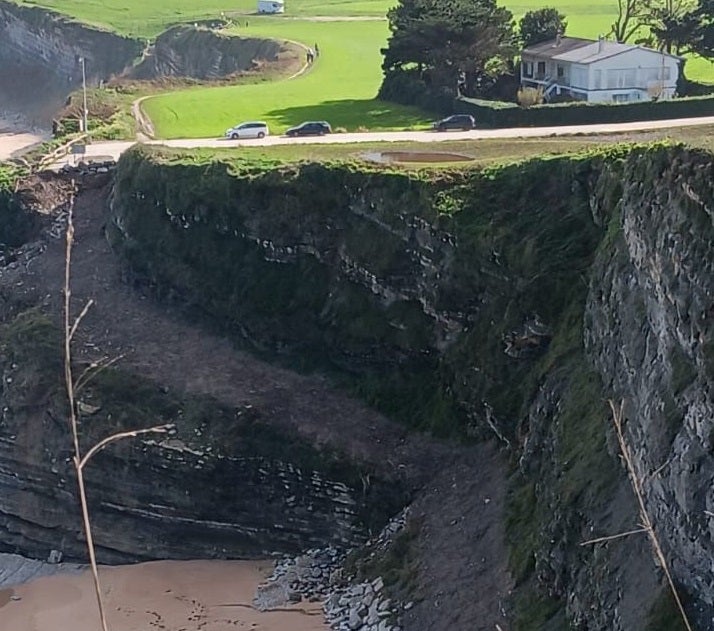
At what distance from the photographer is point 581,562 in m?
24.1

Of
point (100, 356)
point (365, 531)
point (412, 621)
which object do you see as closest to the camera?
point (412, 621)

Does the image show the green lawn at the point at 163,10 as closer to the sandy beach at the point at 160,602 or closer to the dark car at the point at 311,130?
the dark car at the point at 311,130

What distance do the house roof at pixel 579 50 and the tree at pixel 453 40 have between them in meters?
1.65

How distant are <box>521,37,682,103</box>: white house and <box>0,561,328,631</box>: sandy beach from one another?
32047 millimetres

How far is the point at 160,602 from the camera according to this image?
33.3 meters

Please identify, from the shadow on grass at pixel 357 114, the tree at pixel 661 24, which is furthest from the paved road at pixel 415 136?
the tree at pixel 661 24

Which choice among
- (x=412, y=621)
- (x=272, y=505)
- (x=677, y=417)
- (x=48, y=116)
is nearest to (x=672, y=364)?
(x=677, y=417)

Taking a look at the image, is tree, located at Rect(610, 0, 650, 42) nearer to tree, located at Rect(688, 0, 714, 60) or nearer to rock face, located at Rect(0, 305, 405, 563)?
tree, located at Rect(688, 0, 714, 60)

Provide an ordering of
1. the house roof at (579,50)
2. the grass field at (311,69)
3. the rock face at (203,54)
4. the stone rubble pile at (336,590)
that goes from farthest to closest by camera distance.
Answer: the rock face at (203,54) → the grass field at (311,69) → the house roof at (579,50) → the stone rubble pile at (336,590)

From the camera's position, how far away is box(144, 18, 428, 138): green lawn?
191 ft

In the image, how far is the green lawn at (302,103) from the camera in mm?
58344

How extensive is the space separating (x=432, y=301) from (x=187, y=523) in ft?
32.2

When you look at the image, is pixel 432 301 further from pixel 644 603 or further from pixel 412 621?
pixel 644 603

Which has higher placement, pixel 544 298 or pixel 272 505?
pixel 544 298
